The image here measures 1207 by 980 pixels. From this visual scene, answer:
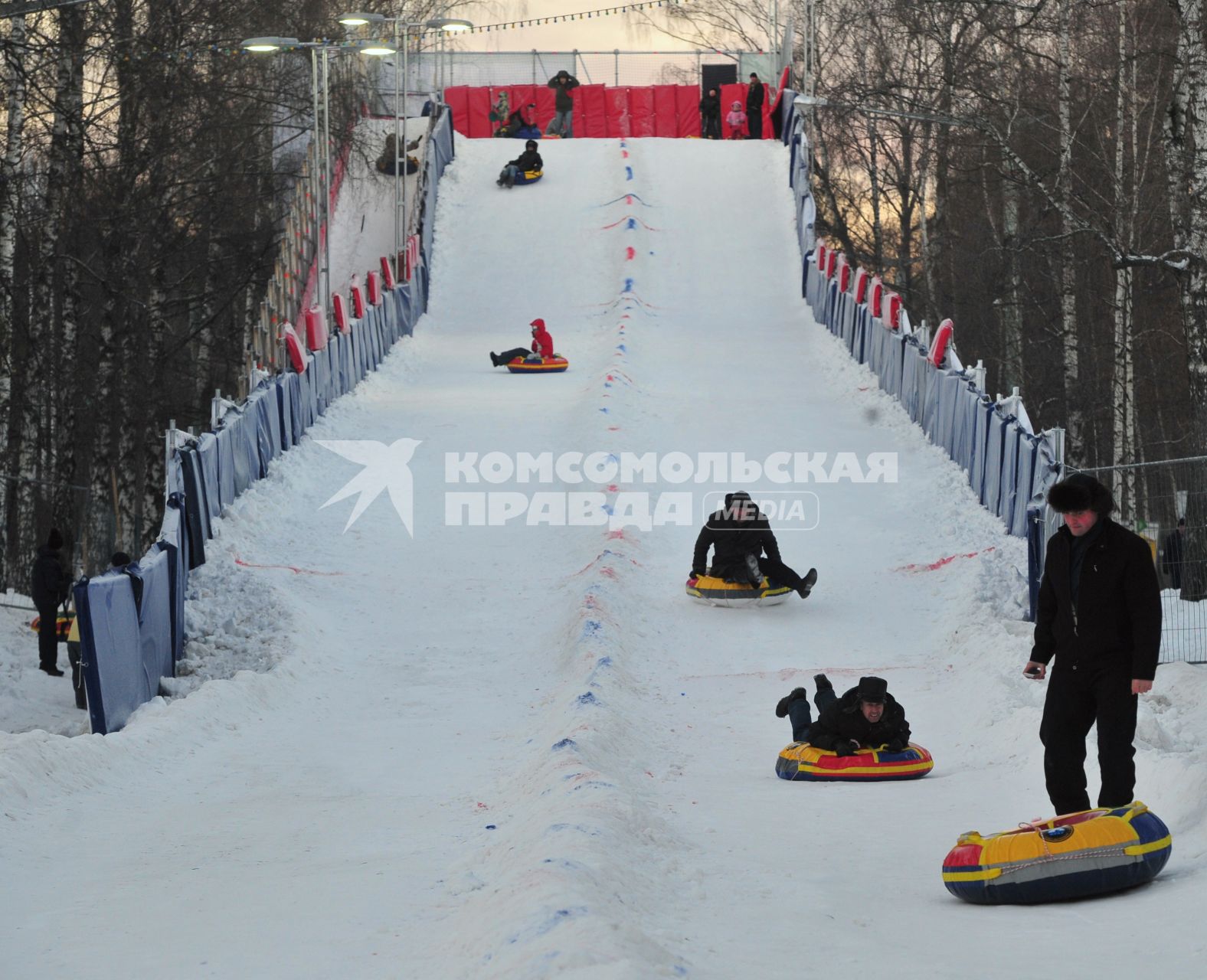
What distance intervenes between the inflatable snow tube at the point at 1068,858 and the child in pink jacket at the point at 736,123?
35191 millimetres

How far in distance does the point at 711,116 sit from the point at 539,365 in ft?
54.8

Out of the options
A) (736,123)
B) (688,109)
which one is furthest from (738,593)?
(688,109)

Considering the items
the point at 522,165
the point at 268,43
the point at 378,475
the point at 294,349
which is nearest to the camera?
the point at 378,475

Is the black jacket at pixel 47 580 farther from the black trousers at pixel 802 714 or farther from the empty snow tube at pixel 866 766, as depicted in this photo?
the empty snow tube at pixel 866 766

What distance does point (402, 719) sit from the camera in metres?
10.2

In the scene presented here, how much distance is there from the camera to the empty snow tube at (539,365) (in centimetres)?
2417

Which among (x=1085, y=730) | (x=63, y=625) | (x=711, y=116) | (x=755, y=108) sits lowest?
(x=63, y=625)

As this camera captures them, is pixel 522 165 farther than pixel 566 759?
Yes

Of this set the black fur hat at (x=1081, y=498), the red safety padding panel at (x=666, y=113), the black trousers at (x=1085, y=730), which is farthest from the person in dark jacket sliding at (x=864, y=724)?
the red safety padding panel at (x=666, y=113)

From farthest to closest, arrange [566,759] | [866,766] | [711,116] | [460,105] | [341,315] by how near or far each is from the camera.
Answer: [460,105], [711,116], [341,315], [866,766], [566,759]

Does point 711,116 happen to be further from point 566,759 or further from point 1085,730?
point 1085,730

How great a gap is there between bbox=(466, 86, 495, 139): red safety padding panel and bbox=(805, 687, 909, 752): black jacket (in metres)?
35.7

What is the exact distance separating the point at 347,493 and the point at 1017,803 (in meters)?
10.8

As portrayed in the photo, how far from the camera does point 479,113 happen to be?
4225 cm
